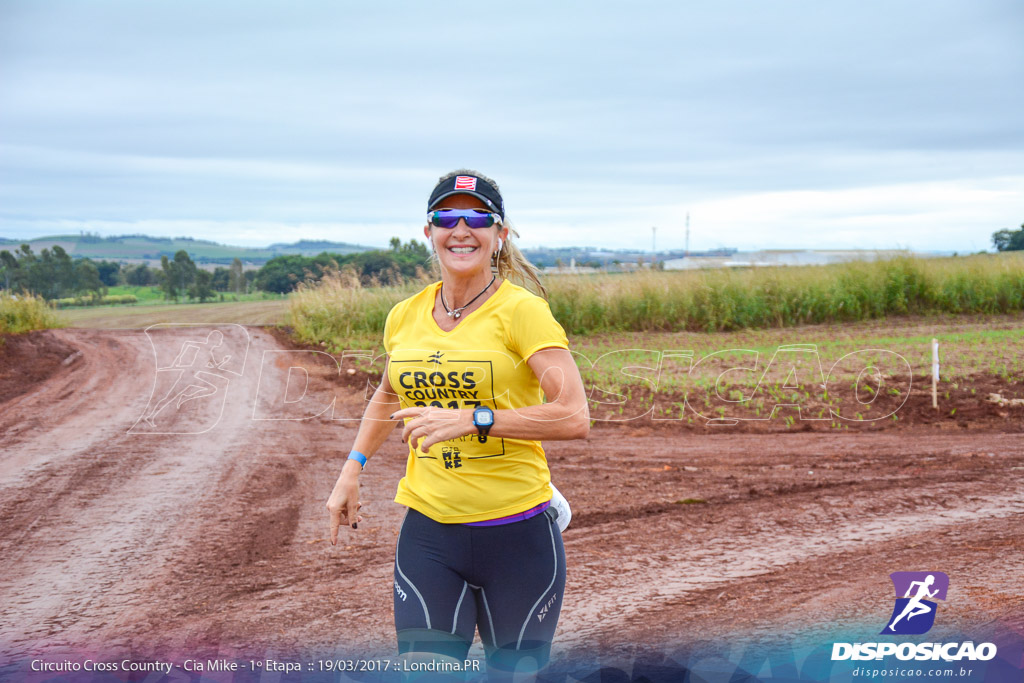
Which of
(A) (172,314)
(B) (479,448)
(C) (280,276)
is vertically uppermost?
(C) (280,276)

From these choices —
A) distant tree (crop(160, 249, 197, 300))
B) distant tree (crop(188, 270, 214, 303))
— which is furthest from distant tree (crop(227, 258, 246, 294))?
distant tree (crop(160, 249, 197, 300))

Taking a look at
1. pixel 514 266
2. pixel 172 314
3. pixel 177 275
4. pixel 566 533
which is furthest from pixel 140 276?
pixel 514 266

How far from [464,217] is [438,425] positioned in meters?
0.74

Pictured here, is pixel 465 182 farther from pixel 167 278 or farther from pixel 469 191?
pixel 167 278

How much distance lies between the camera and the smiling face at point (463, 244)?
2777 mm

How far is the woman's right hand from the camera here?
9.75 feet

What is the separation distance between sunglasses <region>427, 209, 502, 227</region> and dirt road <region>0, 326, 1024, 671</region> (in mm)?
2650

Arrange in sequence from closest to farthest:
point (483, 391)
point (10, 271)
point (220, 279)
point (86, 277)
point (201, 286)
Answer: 1. point (483, 391)
2. point (10, 271)
3. point (86, 277)
4. point (201, 286)
5. point (220, 279)

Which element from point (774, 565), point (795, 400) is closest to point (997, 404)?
point (795, 400)

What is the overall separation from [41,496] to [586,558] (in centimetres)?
488

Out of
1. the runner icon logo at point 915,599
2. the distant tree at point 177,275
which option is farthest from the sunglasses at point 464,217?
the distant tree at point 177,275

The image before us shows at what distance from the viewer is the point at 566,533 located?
19.9 feet

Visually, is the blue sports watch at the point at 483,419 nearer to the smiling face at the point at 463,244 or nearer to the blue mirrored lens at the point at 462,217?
the smiling face at the point at 463,244

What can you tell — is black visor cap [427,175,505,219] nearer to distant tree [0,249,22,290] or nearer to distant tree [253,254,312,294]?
distant tree [0,249,22,290]
